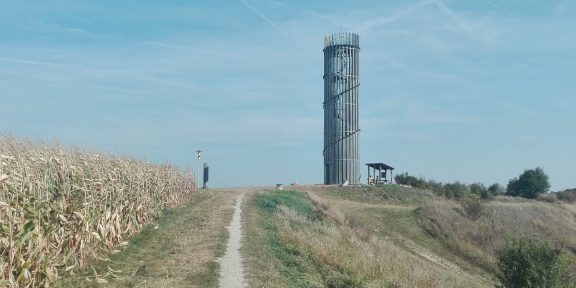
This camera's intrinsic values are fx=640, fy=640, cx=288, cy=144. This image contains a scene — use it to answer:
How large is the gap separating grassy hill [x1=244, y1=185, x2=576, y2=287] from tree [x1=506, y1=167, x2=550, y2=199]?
55.9 feet

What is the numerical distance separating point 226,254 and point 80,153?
469 cm

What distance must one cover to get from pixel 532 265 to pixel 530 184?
69323mm

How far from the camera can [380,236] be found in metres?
39.1

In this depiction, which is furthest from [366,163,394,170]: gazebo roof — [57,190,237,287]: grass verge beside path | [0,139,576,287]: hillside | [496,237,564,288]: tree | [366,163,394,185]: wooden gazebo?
[57,190,237,287]: grass verge beside path

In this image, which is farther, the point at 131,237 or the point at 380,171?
the point at 380,171

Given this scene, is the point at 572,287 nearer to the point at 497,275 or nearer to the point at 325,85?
the point at 497,275

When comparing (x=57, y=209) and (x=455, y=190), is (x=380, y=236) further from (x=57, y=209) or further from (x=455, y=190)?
(x=455, y=190)

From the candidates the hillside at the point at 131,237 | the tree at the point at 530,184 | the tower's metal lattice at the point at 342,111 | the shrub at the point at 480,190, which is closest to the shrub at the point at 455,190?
the shrub at the point at 480,190

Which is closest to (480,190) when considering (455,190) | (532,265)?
(455,190)

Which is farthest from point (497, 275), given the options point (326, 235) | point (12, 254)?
point (12, 254)

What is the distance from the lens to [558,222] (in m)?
60.2

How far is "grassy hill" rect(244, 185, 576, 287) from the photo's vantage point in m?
15.1

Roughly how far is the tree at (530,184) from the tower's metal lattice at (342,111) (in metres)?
33.3

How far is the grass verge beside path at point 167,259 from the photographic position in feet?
38.8
